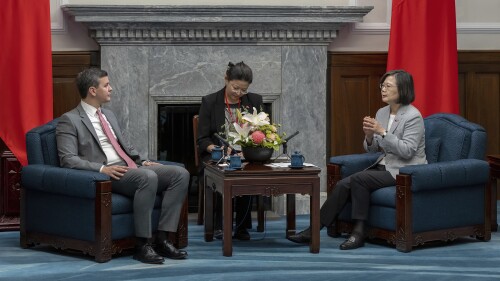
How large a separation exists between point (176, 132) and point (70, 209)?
7.17 feet

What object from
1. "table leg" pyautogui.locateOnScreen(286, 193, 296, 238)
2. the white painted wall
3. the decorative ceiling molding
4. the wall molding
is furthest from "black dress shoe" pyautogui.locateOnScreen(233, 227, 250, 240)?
the wall molding

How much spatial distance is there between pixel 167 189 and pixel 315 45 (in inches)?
98.2

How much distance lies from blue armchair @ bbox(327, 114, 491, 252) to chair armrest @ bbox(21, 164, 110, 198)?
6.01 ft

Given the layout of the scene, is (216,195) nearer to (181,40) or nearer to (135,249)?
(135,249)

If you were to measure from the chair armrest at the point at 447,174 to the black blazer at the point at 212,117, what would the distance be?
4.32 feet

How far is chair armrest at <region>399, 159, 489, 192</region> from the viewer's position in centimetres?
575

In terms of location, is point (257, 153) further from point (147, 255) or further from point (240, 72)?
point (147, 255)

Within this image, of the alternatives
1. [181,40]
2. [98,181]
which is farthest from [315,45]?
[98,181]

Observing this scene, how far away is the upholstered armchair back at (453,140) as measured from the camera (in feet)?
20.3

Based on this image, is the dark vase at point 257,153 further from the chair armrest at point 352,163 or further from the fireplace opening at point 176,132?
the fireplace opening at point 176,132

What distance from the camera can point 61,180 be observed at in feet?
18.2

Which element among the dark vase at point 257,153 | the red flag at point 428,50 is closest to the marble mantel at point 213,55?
the red flag at point 428,50

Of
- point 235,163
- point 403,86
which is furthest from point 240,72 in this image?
point 403,86

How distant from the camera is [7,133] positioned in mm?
6844
